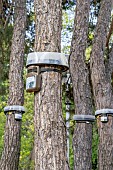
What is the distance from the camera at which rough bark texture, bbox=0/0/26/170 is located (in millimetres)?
5945

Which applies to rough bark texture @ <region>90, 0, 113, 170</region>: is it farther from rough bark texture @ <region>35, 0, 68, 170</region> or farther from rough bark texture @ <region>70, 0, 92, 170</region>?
rough bark texture @ <region>35, 0, 68, 170</region>

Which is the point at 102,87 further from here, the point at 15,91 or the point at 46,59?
the point at 46,59

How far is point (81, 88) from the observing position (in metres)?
6.50

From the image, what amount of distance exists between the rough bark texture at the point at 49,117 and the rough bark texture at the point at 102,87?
9.61ft

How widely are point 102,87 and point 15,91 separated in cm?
149

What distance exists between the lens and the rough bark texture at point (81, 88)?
639 centimetres

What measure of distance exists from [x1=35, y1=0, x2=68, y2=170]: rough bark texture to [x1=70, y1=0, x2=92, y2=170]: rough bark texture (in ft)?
11.9

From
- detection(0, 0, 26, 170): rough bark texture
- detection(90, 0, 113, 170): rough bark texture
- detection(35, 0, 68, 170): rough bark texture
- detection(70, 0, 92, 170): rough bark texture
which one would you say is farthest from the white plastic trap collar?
detection(70, 0, 92, 170): rough bark texture

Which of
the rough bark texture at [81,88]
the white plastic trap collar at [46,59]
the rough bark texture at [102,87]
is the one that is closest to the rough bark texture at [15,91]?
the rough bark texture at [81,88]

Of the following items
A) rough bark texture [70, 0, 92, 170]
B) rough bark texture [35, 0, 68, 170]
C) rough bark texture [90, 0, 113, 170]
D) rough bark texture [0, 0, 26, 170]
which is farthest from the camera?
rough bark texture [70, 0, 92, 170]

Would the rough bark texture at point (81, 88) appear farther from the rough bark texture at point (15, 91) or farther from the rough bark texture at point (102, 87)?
the rough bark texture at point (15, 91)

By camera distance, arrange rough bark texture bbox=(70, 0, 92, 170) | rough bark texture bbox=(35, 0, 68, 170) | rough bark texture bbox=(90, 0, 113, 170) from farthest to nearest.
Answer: rough bark texture bbox=(70, 0, 92, 170), rough bark texture bbox=(90, 0, 113, 170), rough bark texture bbox=(35, 0, 68, 170)

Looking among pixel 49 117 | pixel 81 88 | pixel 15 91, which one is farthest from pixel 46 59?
pixel 81 88

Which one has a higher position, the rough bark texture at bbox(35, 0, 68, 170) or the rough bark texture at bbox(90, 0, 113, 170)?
the rough bark texture at bbox(90, 0, 113, 170)
